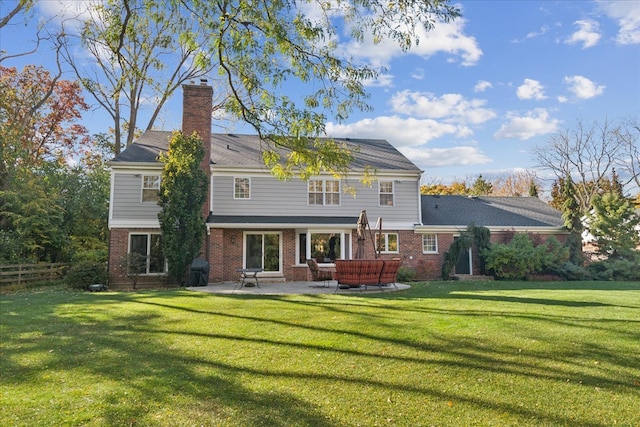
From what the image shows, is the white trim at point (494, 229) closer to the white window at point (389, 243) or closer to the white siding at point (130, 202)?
the white window at point (389, 243)

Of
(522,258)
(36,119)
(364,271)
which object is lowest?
(364,271)

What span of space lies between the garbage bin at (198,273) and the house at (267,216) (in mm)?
1338

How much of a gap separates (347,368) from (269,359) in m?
1.06

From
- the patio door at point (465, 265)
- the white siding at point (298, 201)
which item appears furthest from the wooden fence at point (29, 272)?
the patio door at point (465, 265)

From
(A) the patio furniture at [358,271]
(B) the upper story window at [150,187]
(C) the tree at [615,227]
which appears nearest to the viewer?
(A) the patio furniture at [358,271]

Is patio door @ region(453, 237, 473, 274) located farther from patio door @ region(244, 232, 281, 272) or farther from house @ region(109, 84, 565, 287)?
patio door @ region(244, 232, 281, 272)

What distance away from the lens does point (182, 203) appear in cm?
1533

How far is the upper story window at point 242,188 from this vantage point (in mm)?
17844

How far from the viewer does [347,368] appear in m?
4.88

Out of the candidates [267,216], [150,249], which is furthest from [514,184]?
[150,249]

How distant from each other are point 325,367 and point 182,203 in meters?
11.9

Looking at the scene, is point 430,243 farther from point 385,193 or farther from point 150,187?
point 150,187

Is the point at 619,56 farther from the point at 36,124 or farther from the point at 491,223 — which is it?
the point at 36,124

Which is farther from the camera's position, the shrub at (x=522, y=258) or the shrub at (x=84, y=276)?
the shrub at (x=522, y=258)
